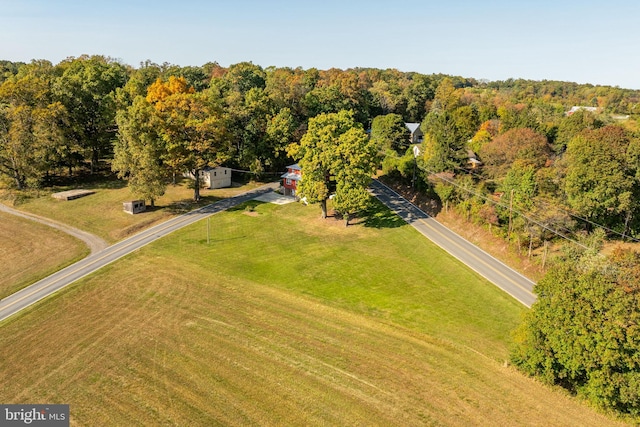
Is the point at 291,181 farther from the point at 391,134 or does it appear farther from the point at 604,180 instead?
the point at 604,180

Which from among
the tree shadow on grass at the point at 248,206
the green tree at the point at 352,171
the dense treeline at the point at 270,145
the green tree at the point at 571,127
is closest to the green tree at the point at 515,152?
the dense treeline at the point at 270,145

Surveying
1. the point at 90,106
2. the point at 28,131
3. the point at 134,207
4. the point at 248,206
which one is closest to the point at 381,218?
the point at 248,206

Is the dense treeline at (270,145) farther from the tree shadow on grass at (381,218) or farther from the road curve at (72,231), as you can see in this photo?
the tree shadow on grass at (381,218)

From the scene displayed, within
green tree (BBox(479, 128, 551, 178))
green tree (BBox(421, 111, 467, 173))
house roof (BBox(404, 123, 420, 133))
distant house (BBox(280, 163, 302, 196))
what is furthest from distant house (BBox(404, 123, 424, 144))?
distant house (BBox(280, 163, 302, 196))

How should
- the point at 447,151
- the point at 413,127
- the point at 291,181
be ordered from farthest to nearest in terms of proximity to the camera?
1. the point at 413,127
2. the point at 291,181
3. the point at 447,151

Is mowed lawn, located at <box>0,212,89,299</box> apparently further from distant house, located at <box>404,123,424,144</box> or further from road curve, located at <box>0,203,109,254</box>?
distant house, located at <box>404,123,424,144</box>

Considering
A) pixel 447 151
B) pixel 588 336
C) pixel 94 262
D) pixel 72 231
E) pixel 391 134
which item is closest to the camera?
pixel 588 336
